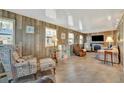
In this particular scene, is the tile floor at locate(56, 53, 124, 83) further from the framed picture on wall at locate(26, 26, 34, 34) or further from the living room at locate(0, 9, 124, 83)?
the framed picture on wall at locate(26, 26, 34, 34)

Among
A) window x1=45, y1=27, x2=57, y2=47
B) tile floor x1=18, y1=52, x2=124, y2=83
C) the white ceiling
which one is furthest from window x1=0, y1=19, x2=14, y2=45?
tile floor x1=18, y1=52, x2=124, y2=83

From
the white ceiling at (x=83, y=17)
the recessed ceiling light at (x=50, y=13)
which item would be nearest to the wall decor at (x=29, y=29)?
the white ceiling at (x=83, y=17)

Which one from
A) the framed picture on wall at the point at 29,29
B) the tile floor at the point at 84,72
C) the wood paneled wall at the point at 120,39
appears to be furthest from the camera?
the wood paneled wall at the point at 120,39

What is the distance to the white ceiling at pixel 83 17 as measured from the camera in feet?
8.05

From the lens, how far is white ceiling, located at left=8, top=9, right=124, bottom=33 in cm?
245

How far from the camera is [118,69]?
2.72 metres

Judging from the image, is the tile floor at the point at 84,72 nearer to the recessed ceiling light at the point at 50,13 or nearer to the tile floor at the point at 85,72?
the tile floor at the point at 85,72

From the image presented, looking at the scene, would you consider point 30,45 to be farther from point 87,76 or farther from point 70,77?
point 87,76

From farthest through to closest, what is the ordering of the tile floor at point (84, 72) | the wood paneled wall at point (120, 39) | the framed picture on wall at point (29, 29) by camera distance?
the wood paneled wall at point (120, 39) → the framed picture on wall at point (29, 29) → the tile floor at point (84, 72)

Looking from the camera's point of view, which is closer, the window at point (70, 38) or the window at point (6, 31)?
the window at point (6, 31)

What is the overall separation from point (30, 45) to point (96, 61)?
4.91 ft

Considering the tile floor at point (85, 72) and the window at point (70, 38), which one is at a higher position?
the window at point (70, 38)

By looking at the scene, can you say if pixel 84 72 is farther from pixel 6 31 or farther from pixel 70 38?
pixel 6 31
